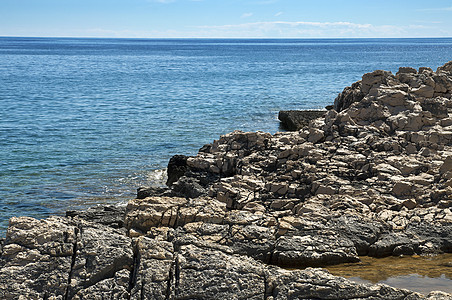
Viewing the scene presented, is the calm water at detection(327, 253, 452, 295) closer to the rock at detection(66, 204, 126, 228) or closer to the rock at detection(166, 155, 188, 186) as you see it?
the rock at detection(66, 204, 126, 228)

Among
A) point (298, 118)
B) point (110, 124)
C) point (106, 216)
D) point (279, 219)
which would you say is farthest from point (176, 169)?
point (110, 124)

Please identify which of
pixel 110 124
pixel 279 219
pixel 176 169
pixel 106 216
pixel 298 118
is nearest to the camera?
pixel 279 219

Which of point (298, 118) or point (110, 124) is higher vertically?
point (298, 118)

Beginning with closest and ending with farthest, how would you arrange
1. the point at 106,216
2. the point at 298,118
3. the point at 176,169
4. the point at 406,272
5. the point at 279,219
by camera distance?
the point at 406,272 < the point at 279,219 < the point at 106,216 < the point at 176,169 < the point at 298,118

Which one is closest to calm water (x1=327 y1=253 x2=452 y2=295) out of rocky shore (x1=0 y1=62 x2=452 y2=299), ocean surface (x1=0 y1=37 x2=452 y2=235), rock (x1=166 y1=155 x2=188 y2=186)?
rocky shore (x1=0 y1=62 x2=452 y2=299)

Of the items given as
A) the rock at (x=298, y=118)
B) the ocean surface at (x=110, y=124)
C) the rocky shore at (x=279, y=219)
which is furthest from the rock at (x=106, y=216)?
the rock at (x=298, y=118)

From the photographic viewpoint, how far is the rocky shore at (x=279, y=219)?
30.6ft

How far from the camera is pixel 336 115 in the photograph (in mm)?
18797

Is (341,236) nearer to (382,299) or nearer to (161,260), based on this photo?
(382,299)

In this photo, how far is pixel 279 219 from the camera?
13.5 meters

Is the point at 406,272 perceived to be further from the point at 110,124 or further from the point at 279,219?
the point at 110,124

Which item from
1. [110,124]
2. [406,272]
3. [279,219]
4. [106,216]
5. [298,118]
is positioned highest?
[279,219]

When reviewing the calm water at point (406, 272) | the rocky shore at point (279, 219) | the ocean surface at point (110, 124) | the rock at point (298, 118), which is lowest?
the ocean surface at point (110, 124)

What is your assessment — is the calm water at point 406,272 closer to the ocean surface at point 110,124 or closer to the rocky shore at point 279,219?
the rocky shore at point 279,219
